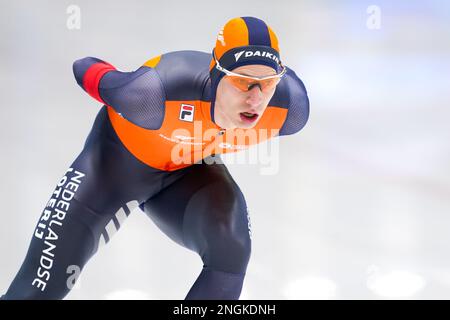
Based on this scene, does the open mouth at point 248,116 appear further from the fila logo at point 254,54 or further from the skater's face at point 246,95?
the fila logo at point 254,54

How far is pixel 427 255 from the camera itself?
4250mm

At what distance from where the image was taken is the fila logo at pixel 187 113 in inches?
125

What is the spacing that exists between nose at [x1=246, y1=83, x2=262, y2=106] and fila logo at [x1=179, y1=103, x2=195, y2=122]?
34 cm

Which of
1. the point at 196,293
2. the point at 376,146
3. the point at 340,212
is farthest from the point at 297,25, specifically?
the point at 196,293

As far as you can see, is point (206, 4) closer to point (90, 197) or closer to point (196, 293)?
point (90, 197)

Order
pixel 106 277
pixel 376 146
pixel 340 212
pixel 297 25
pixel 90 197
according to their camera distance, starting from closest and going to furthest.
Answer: pixel 90 197, pixel 106 277, pixel 340 212, pixel 376 146, pixel 297 25

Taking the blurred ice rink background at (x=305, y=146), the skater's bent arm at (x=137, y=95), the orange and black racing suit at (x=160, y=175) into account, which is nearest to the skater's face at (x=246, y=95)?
the orange and black racing suit at (x=160, y=175)

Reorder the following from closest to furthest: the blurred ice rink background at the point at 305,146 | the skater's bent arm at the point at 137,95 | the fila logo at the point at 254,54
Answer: the fila logo at the point at 254,54 < the skater's bent arm at the point at 137,95 < the blurred ice rink background at the point at 305,146

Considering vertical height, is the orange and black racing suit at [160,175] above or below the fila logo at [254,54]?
below

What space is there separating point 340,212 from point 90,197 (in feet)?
5.61

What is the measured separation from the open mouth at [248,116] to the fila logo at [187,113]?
278 mm

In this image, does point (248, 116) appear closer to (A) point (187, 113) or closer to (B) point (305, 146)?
(A) point (187, 113)

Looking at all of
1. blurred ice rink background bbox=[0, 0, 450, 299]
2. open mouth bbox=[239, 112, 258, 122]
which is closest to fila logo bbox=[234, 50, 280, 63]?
open mouth bbox=[239, 112, 258, 122]

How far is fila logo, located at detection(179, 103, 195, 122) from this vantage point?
3168 millimetres
